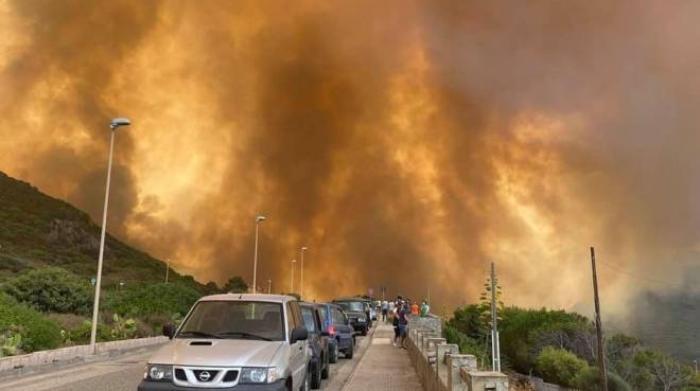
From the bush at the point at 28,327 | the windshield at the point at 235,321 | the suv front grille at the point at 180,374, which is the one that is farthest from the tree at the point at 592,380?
the suv front grille at the point at 180,374

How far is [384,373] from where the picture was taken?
17906 millimetres

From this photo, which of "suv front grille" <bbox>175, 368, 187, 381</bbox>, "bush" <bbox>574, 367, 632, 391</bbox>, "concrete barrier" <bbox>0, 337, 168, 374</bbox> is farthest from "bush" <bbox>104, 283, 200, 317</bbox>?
"bush" <bbox>574, 367, 632, 391</bbox>

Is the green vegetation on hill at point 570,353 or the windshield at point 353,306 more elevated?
the windshield at point 353,306

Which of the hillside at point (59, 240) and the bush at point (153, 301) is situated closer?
the bush at point (153, 301)

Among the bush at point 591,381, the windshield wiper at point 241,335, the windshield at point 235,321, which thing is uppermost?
the windshield at point 235,321

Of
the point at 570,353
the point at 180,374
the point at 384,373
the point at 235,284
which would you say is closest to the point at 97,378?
the point at 384,373

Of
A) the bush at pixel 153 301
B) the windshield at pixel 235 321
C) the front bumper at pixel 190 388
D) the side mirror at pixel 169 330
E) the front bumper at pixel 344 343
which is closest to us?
the front bumper at pixel 190 388

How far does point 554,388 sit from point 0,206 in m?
114

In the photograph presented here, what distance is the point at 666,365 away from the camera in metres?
63.2

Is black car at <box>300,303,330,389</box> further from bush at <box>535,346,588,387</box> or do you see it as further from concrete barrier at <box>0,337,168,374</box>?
bush at <box>535,346,588,387</box>

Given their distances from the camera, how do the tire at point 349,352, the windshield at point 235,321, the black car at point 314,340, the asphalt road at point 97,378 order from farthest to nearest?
the tire at point 349,352, the asphalt road at point 97,378, the black car at point 314,340, the windshield at point 235,321

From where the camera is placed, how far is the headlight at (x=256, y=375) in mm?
7481

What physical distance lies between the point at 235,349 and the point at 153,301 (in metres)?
31.0

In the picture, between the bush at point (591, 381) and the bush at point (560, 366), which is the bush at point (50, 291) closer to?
the bush at point (591, 381)
